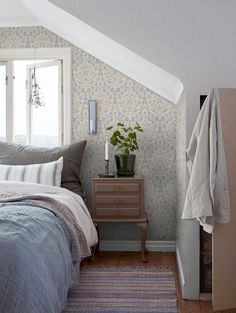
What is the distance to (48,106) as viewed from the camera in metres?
4.81

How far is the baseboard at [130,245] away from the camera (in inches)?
181

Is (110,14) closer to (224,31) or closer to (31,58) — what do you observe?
(224,31)

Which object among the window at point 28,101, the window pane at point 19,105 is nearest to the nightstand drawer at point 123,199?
the window at point 28,101

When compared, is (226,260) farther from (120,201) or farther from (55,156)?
(55,156)

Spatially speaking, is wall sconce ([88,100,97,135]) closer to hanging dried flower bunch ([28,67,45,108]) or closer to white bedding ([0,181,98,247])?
hanging dried flower bunch ([28,67,45,108])

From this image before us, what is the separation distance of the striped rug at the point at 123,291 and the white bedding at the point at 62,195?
0.31 metres

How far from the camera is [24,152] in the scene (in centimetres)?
438

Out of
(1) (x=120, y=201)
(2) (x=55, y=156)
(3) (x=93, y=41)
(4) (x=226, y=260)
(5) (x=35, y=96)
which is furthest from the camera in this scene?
(5) (x=35, y=96)

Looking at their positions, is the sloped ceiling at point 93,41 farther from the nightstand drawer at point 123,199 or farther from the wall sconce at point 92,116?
the nightstand drawer at point 123,199

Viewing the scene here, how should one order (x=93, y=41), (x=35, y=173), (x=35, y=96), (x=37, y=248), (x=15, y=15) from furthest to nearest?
1. (x=35, y=96)
2. (x=15, y=15)
3. (x=35, y=173)
4. (x=93, y=41)
5. (x=37, y=248)

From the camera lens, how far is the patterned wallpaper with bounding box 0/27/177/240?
4578mm

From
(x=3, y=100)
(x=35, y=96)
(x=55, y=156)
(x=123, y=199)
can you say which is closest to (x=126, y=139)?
(x=123, y=199)

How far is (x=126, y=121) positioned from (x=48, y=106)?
2.96 ft

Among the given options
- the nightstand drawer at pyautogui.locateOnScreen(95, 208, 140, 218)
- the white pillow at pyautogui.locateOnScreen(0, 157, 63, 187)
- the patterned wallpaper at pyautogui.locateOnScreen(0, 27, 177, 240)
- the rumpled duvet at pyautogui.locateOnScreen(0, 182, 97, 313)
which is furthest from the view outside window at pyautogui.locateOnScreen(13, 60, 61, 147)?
the rumpled duvet at pyautogui.locateOnScreen(0, 182, 97, 313)
